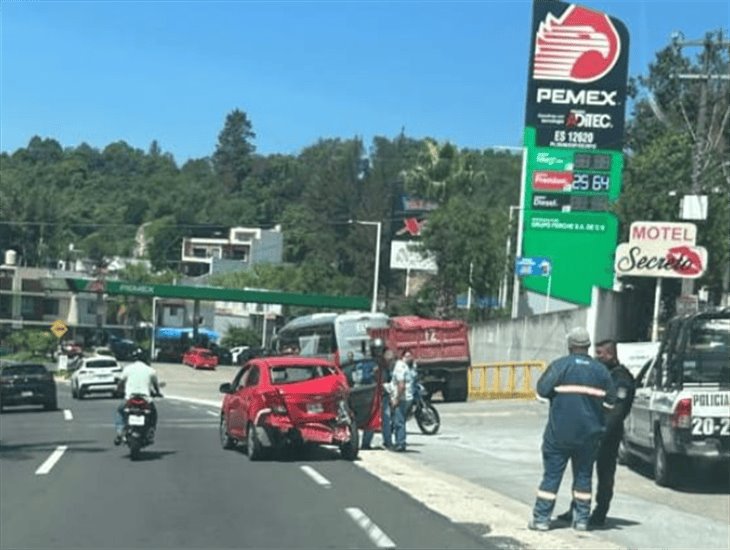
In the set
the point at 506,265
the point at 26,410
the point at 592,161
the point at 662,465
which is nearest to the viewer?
the point at 662,465

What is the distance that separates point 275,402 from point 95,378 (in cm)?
2822

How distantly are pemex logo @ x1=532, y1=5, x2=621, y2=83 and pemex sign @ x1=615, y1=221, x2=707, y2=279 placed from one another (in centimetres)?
2486

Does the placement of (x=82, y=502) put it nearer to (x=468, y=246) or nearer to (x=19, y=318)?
(x=468, y=246)

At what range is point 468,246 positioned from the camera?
6147cm

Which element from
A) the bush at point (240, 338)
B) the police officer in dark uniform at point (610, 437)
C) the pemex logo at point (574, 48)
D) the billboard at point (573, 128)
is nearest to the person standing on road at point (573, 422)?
the police officer in dark uniform at point (610, 437)

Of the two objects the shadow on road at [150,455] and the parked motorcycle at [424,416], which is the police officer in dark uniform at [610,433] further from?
the parked motorcycle at [424,416]

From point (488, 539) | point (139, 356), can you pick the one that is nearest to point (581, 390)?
point (488, 539)

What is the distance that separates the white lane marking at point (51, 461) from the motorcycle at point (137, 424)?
3.88ft

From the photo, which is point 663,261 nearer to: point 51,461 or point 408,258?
point 51,461

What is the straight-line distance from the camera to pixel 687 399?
15.2m

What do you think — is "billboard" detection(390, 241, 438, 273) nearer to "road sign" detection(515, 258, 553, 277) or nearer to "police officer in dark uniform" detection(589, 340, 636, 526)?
"road sign" detection(515, 258, 553, 277)

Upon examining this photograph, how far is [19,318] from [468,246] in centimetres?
5697

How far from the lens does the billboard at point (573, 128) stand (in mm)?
55906

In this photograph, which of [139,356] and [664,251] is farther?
[664,251]
